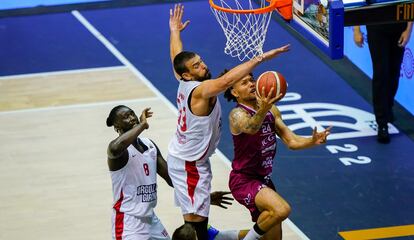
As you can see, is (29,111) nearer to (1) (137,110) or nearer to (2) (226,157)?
(1) (137,110)

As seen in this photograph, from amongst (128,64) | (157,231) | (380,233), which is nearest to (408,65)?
(380,233)

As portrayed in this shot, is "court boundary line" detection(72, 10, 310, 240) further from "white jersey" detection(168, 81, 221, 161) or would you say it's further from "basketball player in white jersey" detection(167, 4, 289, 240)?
"white jersey" detection(168, 81, 221, 161)

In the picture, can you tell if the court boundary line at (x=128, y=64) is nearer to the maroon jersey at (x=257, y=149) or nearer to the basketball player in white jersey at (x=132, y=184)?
the maroon jersey at (x=257, y=149)

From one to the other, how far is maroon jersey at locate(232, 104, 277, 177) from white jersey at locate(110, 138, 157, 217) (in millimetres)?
769

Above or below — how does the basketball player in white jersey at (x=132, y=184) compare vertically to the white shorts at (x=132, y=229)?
above

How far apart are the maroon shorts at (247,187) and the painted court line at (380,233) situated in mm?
1354

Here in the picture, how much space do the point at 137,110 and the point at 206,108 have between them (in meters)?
4.41

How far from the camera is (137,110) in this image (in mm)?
12477

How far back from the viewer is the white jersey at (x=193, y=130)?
8.20m

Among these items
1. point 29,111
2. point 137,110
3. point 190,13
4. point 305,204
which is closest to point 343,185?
point 305,204

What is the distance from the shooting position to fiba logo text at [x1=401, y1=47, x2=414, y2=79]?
12281 millimetres

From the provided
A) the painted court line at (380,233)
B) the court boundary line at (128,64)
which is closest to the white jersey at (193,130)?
the court boundary line at (128,64)

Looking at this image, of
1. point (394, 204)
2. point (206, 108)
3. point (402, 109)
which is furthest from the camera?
point (402, 109)

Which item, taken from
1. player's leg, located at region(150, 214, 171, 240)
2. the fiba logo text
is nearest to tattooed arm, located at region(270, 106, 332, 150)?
player's leg, located at region(150, 214, 171, 240)
